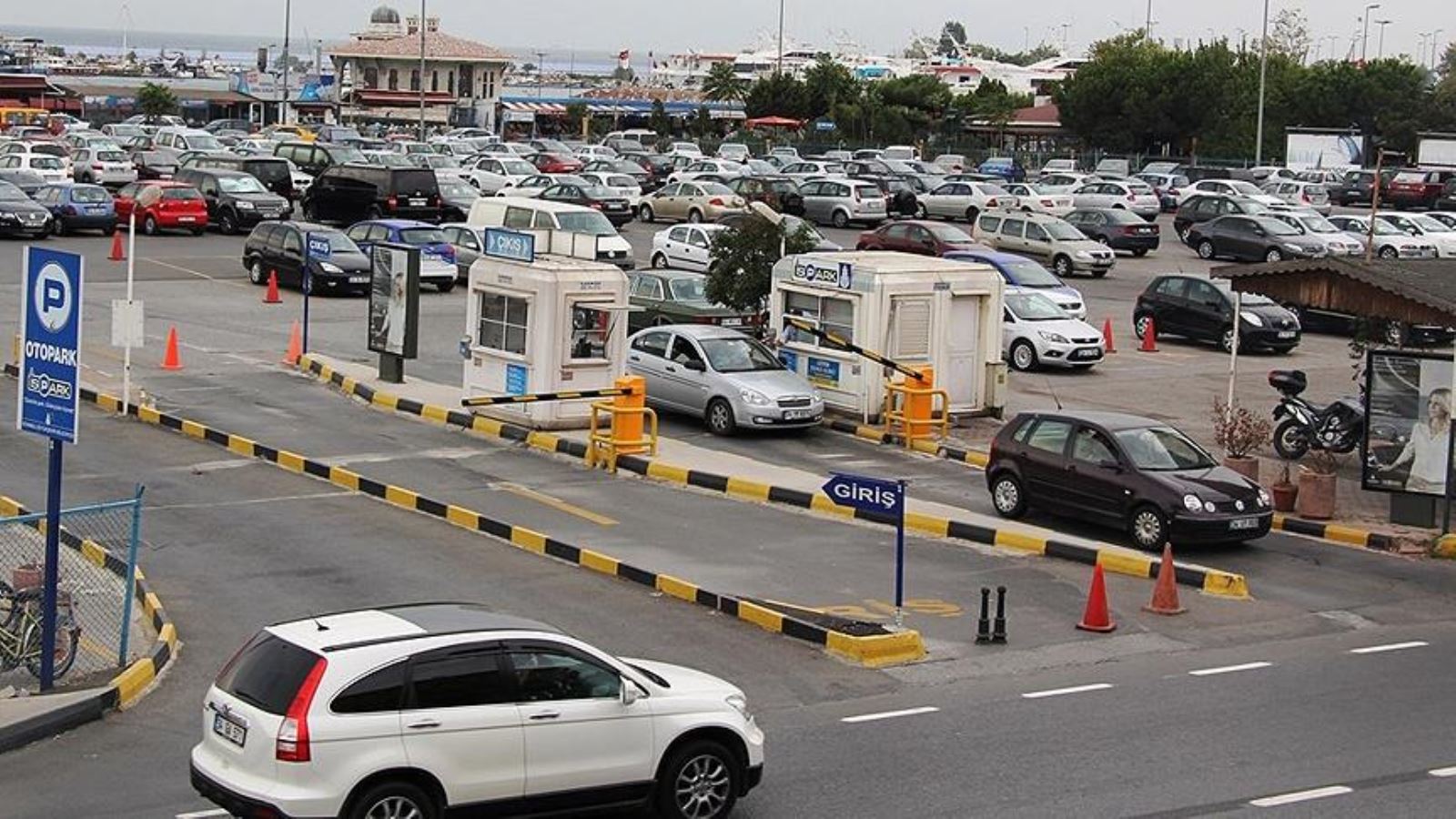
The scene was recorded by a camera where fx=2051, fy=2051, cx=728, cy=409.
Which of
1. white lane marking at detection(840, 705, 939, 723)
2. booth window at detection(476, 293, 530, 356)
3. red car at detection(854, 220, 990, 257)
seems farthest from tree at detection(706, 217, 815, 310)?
white lane marking at detection(840, 705, 939, 723)

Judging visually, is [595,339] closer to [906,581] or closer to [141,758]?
[906,581]

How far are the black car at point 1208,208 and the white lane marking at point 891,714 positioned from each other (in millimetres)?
43610

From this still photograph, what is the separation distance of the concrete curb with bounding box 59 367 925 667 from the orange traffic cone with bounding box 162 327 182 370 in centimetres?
296

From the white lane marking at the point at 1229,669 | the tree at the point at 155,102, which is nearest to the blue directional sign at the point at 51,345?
the white lane marking at the point at 1229,669

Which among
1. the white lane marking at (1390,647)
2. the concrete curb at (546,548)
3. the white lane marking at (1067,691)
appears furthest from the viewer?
the white lane marking at (1390,647)

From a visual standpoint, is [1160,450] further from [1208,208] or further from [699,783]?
[1208,208]

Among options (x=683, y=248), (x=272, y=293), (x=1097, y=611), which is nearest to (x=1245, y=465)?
(x=1097, y=611)

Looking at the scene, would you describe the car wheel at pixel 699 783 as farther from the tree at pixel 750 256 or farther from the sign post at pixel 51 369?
the tree at pixel 750 256

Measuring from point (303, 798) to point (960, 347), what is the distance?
66.0 ft

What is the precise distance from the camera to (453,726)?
11.6 meters

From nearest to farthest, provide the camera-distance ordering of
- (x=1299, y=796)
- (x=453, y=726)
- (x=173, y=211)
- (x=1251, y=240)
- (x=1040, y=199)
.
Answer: (x=453, y=726)
(x=1299, y=796)
(x=1251, y=240)
(x=173, y=211)
(x=1040, y=199)

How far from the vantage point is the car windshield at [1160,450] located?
73.5ft

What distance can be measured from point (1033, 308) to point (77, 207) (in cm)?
2771

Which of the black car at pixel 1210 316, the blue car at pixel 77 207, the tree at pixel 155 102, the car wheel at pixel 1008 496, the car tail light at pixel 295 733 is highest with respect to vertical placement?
the tree at pixel 155 102
